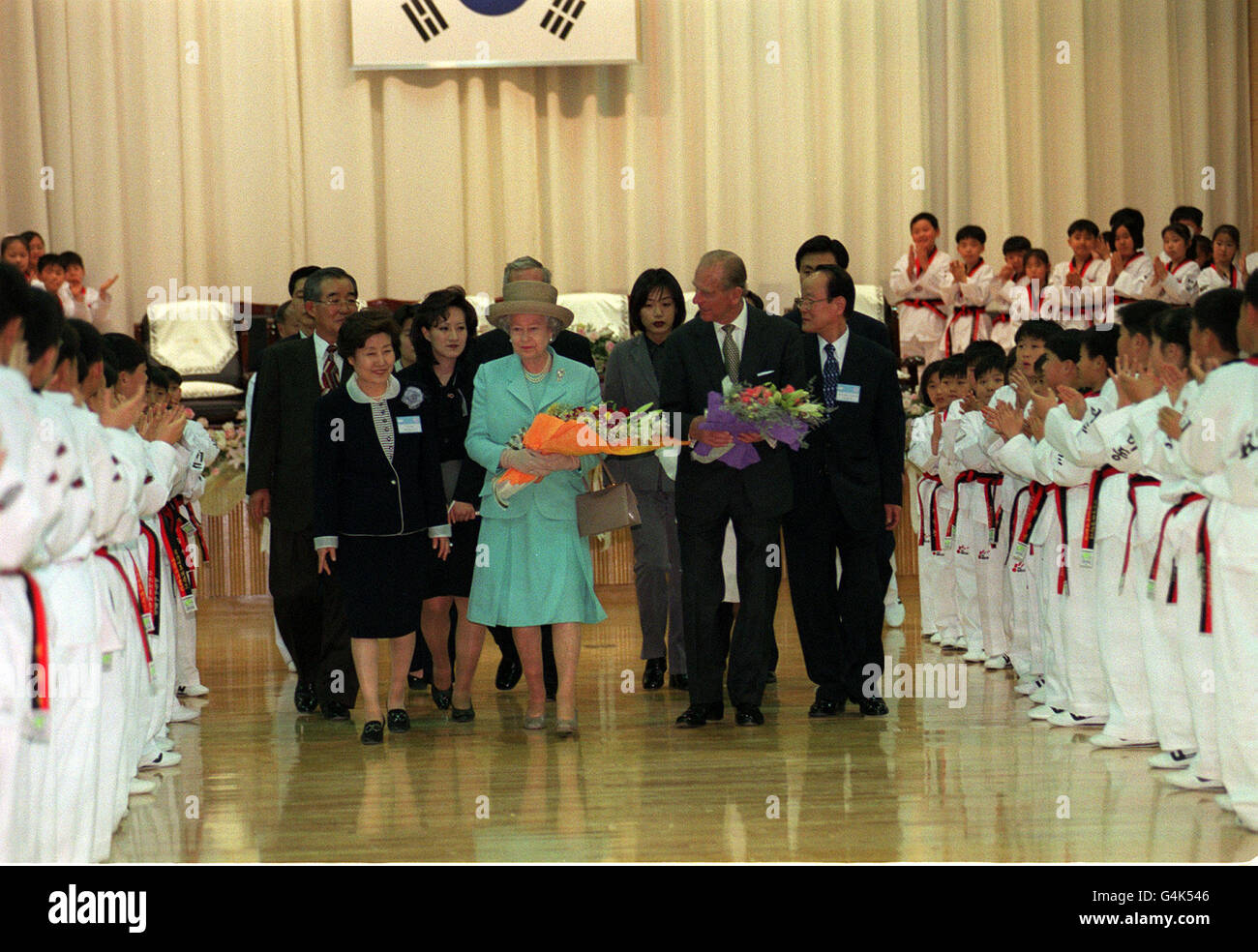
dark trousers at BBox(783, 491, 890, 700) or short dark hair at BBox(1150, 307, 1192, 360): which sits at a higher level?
short dark hair at BBox(1150, 307, 1192, 360)

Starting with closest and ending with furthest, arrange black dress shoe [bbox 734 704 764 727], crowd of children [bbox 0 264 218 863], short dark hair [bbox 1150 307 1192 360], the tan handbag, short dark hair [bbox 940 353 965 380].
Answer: crowd of children [bbox 0 264 218 863] < short dark hair [bbox 1150 307 1192 360] < the tan handbag < black dress shoe [bbox 734 704 764 727] < short dark hair [bbox 940 353 965 380]

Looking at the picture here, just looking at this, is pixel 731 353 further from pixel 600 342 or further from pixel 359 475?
pixel 600 342

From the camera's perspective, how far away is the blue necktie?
6102 mm

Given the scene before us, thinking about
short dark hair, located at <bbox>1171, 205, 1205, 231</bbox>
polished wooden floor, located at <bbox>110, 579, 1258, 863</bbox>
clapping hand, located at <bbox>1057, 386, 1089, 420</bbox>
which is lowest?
polished wooden floor, located at <bbox>110, 579, 1258, 863</bbox>

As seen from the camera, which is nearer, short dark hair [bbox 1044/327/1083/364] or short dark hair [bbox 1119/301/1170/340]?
short dark hair [bbox 1119/301/1170/340]

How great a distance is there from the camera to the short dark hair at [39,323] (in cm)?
306

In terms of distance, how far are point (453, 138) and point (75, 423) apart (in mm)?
11138

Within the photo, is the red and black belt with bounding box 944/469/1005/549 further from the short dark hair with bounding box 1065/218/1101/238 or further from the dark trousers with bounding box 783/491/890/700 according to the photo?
the short dark hair with bounding box 1065/218/1101/238

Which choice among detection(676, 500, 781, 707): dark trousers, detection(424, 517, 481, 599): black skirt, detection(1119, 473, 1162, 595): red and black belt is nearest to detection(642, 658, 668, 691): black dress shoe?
detection(676, 500, 781, 707): dark trousers

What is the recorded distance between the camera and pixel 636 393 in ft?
22.5

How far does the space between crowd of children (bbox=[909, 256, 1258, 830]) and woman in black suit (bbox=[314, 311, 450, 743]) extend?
7.71 ft

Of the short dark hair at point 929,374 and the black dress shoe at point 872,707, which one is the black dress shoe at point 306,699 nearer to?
the black dress shoe at point 872,707

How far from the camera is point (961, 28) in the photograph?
14.3 m

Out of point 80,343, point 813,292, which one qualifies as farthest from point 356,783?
point 813,292
